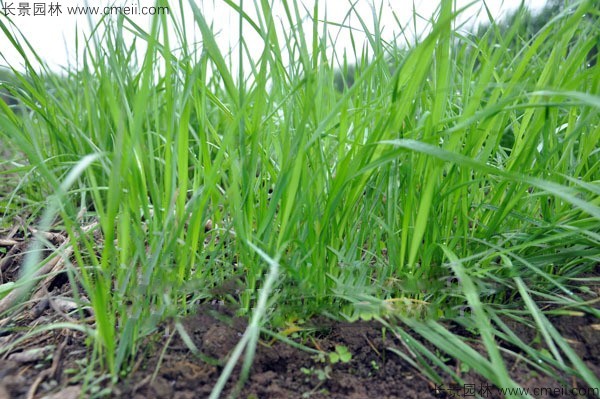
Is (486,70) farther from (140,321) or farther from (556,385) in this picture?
(140,321)

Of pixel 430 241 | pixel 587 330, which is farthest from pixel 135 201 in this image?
pixel 587 330

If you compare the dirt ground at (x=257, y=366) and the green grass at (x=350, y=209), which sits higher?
the green grass at (x=350, y=209)

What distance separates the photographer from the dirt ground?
0.69 metres

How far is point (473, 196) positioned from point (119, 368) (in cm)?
71

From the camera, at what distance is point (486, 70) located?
81 cm

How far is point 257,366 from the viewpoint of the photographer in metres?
0.75

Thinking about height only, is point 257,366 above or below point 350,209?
below

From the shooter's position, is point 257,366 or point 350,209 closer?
point 257,366

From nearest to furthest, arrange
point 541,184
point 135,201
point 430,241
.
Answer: point 541,184 < point 135,201 < point 430,241

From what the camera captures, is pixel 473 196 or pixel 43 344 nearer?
pixel 43 344

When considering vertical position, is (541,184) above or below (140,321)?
above

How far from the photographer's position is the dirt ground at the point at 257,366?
69 centimetres

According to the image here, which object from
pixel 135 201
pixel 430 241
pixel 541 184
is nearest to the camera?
pixel 541 184

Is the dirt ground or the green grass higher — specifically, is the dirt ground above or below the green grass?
below
